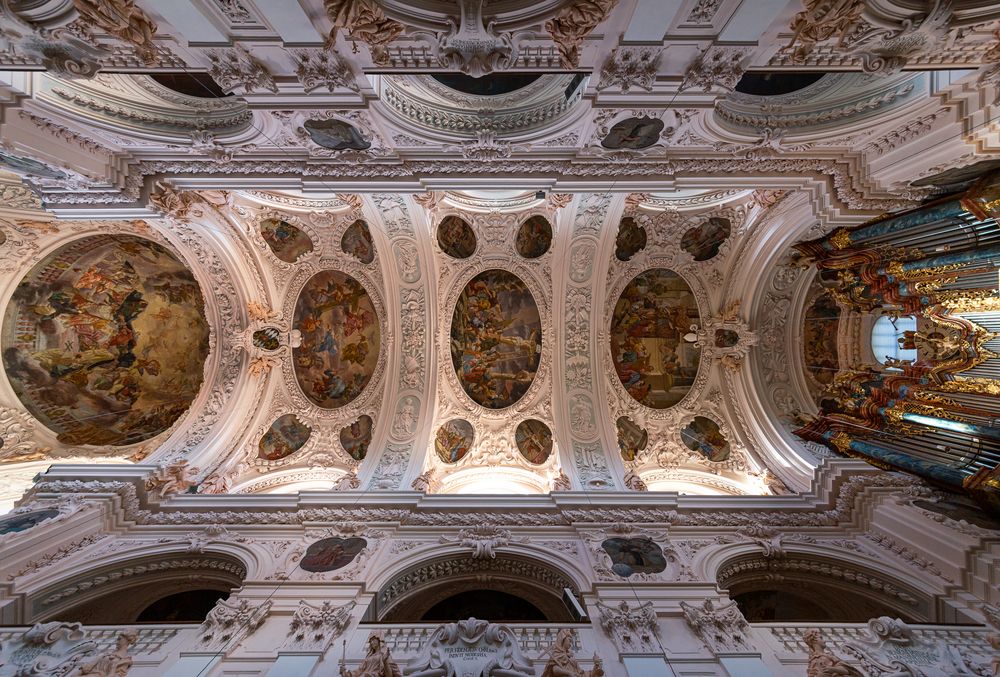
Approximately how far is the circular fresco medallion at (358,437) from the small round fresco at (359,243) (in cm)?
502

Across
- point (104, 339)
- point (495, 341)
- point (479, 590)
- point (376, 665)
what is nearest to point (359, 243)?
point (495, 341)

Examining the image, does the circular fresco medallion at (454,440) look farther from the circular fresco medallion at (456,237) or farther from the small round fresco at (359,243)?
the small round fresco at (359,243)

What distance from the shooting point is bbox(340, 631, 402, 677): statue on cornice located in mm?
5542

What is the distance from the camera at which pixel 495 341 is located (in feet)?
45.0

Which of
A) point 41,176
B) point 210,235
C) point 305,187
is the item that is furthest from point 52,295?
point 305,187

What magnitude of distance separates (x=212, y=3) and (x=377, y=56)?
185cm

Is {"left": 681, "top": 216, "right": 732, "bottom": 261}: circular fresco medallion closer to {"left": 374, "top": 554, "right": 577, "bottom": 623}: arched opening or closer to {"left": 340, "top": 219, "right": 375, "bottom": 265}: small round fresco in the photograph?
{"left": 340, "top": 219, "right": 375, "bottom": 265}: small round fresco

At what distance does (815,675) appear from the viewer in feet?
18.5

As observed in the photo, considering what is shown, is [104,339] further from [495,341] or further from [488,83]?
[488,83]

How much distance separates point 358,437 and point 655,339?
10.0 m

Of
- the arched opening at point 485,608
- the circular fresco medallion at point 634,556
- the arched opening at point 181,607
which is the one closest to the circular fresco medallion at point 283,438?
the arched opening at point 181,607

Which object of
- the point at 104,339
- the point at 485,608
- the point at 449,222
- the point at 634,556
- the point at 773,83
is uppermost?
the point at 773,83

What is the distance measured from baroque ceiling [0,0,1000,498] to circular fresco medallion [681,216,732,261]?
0.07 m

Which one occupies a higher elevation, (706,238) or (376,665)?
(706,238)
